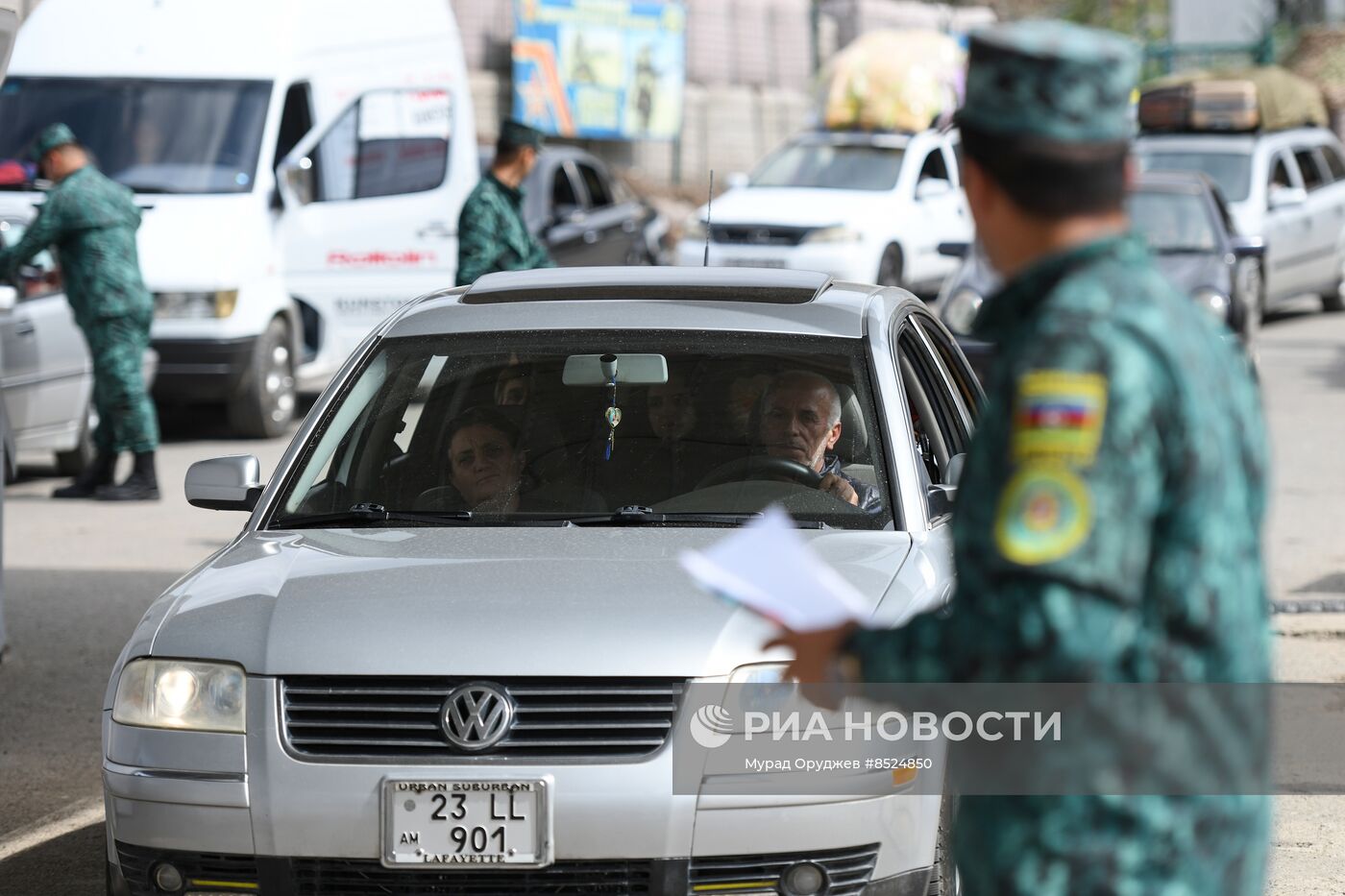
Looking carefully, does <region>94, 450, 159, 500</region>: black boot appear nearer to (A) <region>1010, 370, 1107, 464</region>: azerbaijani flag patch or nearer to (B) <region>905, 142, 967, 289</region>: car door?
(B) <region>905, 142, 967, 289</region>: car door

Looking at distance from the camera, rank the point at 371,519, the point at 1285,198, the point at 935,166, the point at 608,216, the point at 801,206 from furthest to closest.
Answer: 1. the point at 935,166
2. the point at 801,206
3. the point at 1285,198
4. the point at 608,216
5. the point at 371,519

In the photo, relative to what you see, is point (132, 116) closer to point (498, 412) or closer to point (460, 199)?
point (460, 199)

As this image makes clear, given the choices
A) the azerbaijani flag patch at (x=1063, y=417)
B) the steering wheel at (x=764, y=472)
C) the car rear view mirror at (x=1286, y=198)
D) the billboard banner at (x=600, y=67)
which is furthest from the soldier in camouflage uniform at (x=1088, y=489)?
A: the billboard banner at (x=600, y=67)

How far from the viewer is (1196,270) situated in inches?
605

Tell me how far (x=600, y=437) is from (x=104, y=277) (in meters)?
6.64

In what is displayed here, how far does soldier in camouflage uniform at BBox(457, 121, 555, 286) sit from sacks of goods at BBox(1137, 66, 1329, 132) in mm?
11937

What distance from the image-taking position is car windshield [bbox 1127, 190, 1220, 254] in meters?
15.7

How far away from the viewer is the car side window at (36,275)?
37.4 ft

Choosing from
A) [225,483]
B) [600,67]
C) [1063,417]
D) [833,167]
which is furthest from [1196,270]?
[1063,417]

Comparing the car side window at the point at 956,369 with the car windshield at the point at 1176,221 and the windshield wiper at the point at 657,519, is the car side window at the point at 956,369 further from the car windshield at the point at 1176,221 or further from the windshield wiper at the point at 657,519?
the car windshield at the point at 1176,221

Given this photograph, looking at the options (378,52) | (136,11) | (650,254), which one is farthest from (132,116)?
(650,254)

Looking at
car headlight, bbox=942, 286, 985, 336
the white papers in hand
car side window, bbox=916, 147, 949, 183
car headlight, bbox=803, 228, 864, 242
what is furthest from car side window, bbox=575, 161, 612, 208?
the white papers in hand

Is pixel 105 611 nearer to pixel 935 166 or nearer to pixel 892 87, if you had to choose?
pixel 935 166

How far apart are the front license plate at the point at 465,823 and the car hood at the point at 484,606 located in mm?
213
